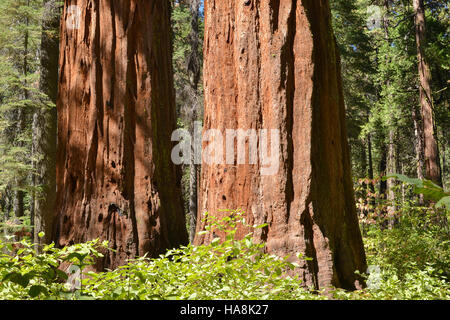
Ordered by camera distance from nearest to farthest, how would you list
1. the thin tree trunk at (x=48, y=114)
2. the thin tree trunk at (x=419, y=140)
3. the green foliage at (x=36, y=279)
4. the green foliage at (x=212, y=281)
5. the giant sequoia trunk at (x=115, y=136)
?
the green foliage at (x=36, y=279), the green foliage at (x=212, y=281), the giant sequoia trunk at (x=115, y=136), the thin tree trunk at (x=48, y=114), the thin tree trunk at (x=419, y=140)

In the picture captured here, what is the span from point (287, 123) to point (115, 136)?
6.23 ft

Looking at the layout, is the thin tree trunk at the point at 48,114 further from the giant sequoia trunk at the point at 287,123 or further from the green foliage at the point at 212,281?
the green foliage at the point at 212,281

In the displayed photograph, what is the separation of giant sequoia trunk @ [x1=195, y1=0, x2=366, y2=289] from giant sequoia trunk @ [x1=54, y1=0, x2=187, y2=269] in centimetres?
71

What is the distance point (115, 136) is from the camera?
15.2ft

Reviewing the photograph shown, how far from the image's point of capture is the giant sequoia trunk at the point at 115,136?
446 cm

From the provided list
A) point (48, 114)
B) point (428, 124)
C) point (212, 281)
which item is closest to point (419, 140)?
point (428, 124)

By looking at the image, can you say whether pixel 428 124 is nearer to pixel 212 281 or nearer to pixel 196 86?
pixel 196 86

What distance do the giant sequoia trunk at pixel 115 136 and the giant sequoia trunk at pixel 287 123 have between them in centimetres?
71

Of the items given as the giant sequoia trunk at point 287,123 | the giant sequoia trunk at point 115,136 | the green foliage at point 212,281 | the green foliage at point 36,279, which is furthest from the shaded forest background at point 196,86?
the green foliage at point 36,279

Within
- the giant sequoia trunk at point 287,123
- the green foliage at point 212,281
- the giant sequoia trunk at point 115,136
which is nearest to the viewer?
the green foliage at point 212,281

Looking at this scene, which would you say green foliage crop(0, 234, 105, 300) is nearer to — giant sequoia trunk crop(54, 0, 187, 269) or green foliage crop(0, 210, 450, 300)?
green foliage crop(0, 210, 450, 300)

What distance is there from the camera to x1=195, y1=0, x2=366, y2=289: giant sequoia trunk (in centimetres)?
381

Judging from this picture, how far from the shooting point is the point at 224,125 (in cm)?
426

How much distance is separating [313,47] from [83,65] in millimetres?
2528
